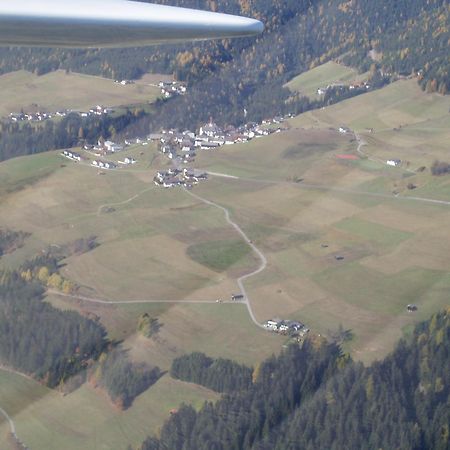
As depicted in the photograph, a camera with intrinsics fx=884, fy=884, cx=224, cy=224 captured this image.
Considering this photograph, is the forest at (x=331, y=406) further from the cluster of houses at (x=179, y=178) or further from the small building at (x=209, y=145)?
the small building at (x=209, y=145)

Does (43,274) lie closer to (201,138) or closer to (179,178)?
(179,178)

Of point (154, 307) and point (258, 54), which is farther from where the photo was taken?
A: point (258, 54)

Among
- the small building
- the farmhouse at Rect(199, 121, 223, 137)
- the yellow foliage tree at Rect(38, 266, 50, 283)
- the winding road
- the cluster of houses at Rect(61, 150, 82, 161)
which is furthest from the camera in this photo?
the farmhouse at Rect(199, 121, 223, 137)

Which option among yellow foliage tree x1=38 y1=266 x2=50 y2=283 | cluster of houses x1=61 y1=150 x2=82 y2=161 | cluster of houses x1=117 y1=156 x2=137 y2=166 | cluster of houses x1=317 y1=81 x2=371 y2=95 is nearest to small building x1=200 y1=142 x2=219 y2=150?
cluster of houses x1=117 y1=156 x2=137 y2=166

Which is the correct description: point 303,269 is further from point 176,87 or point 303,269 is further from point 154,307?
point 176,87

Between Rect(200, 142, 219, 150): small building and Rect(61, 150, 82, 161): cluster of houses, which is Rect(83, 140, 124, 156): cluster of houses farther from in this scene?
Rect(200, 142, 219, 150): small building

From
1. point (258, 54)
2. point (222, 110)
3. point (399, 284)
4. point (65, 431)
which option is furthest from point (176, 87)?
point (65, 431)
